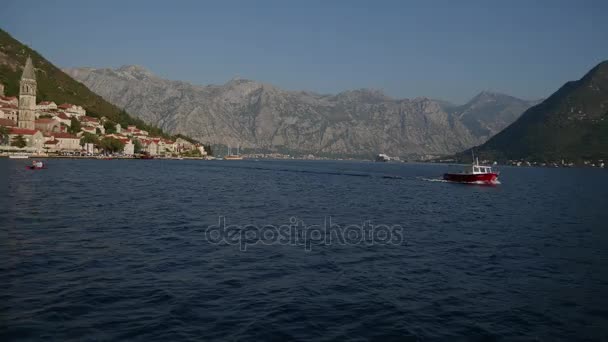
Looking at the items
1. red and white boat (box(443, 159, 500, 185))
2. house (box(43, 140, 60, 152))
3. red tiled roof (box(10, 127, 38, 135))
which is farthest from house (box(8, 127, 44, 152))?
red and white boat (box(443, 159, 500, 185))

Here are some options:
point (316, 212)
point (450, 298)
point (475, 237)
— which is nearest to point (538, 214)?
point (475, 237)

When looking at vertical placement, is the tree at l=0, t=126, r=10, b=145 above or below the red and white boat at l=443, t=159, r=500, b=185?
above

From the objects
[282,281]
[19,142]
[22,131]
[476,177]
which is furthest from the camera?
[22,131]

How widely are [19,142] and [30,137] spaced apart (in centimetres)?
622

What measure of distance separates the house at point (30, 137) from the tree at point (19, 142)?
0.88 metres

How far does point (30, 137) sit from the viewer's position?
184 metres

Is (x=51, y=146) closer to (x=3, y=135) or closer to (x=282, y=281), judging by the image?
(x=3, y=135)

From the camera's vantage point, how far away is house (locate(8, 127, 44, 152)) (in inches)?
7126

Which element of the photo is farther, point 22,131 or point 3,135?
point 22,131

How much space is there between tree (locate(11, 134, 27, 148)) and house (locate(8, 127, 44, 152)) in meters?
0.88

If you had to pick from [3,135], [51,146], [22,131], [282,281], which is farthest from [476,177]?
[3,135]

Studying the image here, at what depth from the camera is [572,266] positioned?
1119 inches

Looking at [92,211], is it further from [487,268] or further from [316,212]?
[487,268]

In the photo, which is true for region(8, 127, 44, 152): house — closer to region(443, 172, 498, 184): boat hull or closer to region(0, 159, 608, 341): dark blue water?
region(0, 159, 608, 341): dark blue water
